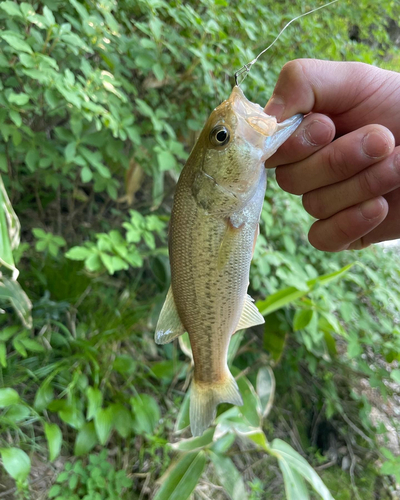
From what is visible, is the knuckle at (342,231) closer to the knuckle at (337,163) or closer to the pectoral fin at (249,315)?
the knuckle at (337,163)

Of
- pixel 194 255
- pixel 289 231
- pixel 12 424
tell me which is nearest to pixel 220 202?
pixel 194 255

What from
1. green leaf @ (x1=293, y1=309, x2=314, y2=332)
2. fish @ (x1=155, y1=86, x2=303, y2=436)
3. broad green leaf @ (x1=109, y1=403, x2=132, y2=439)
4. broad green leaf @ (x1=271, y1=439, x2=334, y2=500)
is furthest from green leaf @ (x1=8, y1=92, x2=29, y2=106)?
broad green leaf @ (x1=271, y1=439, x2=334, y2=500)

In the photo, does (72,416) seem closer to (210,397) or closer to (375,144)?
(210,397)

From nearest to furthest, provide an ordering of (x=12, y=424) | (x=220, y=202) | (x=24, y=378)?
(x=220, y=202) → (x=12, y=424) → (x=24, y=378)

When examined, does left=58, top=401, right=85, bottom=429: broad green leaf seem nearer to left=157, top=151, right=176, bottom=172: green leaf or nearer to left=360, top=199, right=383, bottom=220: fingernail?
left=157, top=151, right=176, bottom=172: green leaf

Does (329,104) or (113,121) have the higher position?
(329,104)

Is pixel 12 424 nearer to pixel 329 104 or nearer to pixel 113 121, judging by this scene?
pixel 113 121

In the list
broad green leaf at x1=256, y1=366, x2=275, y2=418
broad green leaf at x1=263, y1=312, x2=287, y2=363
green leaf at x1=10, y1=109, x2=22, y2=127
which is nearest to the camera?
green leaf at x1=10, y1=109, x2=22, y2=127
